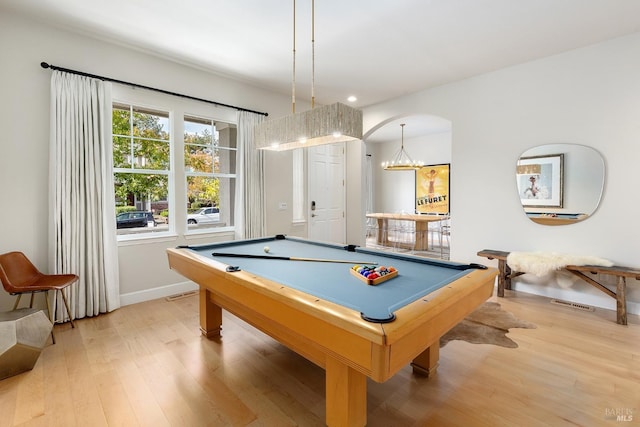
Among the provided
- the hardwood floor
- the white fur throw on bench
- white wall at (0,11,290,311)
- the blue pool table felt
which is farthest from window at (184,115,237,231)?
the white fur throw on bench

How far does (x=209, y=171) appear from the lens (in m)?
4.16

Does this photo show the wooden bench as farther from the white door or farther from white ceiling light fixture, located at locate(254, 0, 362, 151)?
the white door

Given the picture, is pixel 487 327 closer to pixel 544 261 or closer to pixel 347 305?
pixel 544 261

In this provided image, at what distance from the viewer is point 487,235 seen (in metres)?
4.10

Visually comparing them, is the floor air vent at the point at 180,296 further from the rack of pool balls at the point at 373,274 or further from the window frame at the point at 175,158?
the rack of pool balls at the point at 373,274

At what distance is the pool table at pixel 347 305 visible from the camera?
1162 millimetres

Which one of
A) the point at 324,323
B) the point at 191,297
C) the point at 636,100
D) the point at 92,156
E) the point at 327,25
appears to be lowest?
the point at 191,297

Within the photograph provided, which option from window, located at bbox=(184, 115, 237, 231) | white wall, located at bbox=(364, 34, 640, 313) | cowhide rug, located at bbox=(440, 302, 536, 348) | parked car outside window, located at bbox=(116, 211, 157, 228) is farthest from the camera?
window, located at bbox=(184, 115, 237, 231)

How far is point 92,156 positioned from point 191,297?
6.25 ft

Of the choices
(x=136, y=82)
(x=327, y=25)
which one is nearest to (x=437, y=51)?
(x=327, y=25)

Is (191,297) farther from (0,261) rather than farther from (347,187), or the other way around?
(347,187)

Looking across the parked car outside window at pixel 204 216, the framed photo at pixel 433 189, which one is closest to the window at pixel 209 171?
the parked car outside window at pixel 204 216

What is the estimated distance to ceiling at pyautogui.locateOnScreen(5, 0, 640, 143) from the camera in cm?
259

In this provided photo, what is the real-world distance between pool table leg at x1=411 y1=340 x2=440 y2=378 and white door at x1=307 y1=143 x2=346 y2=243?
349 cm
